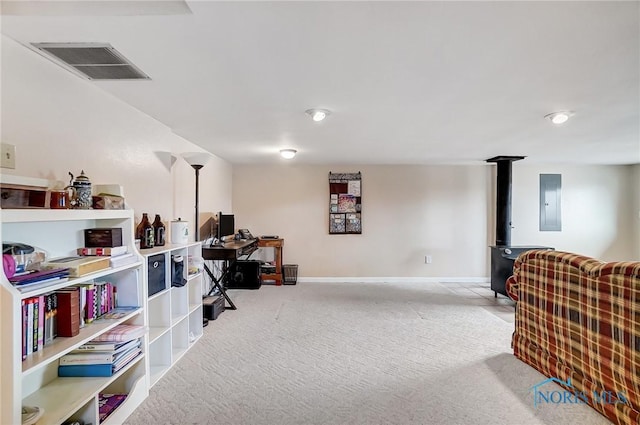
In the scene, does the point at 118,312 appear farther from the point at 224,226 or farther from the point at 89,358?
the point at 224,226

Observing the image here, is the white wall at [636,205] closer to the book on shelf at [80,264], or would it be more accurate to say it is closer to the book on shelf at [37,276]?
the book on shelf at [80,264]

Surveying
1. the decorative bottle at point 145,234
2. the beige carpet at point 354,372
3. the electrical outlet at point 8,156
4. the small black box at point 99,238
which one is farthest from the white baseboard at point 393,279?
the electrical outlet at point 8,156

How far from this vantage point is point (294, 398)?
2072 mm

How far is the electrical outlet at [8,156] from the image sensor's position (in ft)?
4.80

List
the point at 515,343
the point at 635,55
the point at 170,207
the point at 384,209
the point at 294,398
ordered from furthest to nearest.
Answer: the point at 384,209 → the point at 170,207 → the point at 515,343 → the point at 294,398 → the point at 635,55

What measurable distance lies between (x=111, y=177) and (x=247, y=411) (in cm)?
194

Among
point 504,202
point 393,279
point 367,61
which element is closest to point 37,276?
point 367,61

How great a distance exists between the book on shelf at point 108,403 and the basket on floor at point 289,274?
3482mm

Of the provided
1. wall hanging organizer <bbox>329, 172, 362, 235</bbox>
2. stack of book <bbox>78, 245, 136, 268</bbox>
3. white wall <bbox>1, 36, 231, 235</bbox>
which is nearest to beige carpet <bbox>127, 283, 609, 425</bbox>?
stack of book <bbox>78, 245, 136, 268</bbox>

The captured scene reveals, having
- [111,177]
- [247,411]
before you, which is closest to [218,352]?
[247,411]

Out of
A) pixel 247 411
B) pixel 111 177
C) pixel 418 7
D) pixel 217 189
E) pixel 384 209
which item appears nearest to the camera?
pixel 418 7

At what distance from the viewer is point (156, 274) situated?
2371 mm

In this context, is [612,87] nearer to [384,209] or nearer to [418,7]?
[418,7]

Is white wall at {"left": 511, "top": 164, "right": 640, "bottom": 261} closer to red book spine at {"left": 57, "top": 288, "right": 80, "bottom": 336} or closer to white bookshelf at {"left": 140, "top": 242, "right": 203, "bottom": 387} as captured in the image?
white bookshelf at {"left": 140, "top": 242, "right": 203, "bottom": 387}
